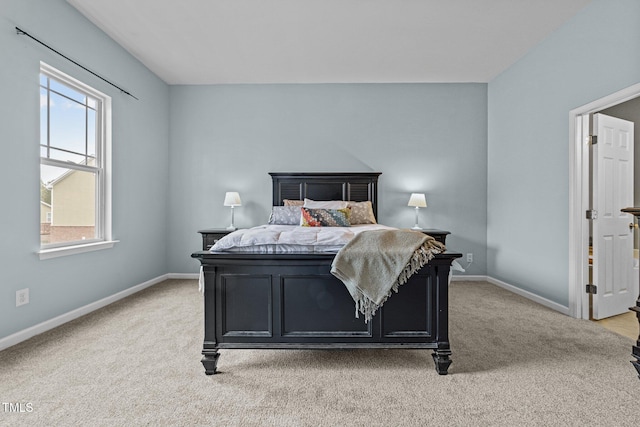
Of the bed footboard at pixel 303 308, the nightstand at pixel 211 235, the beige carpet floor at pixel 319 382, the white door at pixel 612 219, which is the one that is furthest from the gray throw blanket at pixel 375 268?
the nightstand at pixel 211 235

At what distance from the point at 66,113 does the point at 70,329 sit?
2.01m

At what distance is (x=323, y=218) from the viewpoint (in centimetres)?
378

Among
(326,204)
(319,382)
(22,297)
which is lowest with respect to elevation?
(319,382)

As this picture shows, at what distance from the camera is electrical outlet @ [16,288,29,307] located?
98.7 inches

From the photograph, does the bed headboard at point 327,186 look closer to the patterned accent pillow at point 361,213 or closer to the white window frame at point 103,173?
the patterned accent pillow at point 361,213

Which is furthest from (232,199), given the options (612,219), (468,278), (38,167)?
(612,219)

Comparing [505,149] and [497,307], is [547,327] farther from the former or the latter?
[505,149]

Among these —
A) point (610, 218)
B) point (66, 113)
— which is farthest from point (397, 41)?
point (66, 113)

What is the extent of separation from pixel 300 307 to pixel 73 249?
2.37m

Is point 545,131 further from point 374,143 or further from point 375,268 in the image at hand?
point 375,268

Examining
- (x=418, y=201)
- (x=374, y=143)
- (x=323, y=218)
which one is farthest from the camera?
(x=374, y=143)

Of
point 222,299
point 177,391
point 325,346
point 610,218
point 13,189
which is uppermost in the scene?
point 13,189

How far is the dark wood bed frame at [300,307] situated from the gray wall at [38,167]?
1651 millimetres

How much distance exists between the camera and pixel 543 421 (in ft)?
5.24
